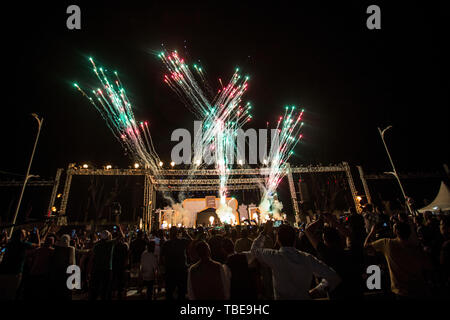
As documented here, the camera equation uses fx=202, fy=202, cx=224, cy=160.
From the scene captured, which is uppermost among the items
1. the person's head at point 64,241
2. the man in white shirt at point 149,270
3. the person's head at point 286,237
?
the person's head at point 286,237

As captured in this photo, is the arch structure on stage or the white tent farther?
the arch structure on stage

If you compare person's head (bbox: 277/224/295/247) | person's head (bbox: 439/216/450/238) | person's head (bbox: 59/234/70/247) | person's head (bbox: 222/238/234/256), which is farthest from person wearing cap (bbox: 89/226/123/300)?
person's head (bbox: 439/216/450/238)

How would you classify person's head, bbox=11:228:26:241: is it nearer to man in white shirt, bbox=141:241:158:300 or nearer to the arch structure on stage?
man in white shirt, bbox=141:241:158:300

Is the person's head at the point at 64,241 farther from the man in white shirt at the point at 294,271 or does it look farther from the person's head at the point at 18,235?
the man in white shirt at the point at 294,271

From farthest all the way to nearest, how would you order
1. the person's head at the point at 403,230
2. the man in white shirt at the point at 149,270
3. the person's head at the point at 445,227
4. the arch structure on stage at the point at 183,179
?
the arch structure on stage at the point at 183,179, the man in white shirt at the point at 149,270, the person's head at the point at 445,227, the person's head at the point at 403,230

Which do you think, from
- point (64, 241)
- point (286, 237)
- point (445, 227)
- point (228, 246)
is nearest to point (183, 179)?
point (64, 241)

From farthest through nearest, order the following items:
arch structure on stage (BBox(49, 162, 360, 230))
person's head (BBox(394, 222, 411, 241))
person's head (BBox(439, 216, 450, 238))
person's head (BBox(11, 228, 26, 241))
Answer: arch structure on stage (BBox(49, 162, 360, 230)) → person's head (BBox(439, 216, 450, 238)) → person's head (BBox(11, 228, 26, 241)) → person's head (BBox(394, 222, 411, 241))

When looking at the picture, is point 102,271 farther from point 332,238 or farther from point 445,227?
point 445,227

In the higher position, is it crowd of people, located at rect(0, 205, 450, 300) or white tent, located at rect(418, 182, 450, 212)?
white tent, located at rect(418, 182, 450, 212)

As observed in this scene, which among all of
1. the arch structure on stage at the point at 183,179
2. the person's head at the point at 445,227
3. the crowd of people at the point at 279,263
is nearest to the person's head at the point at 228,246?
the crowd of people at the point at 279,263

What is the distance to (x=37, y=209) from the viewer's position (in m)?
24.5

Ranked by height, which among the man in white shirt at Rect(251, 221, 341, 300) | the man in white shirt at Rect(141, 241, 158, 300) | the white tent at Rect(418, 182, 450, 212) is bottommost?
the man in white shirt at Rect(141, 241, 158, 300)

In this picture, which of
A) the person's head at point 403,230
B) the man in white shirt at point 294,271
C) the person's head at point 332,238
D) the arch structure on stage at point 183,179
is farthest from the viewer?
the arch structure on stage at point 183,179
